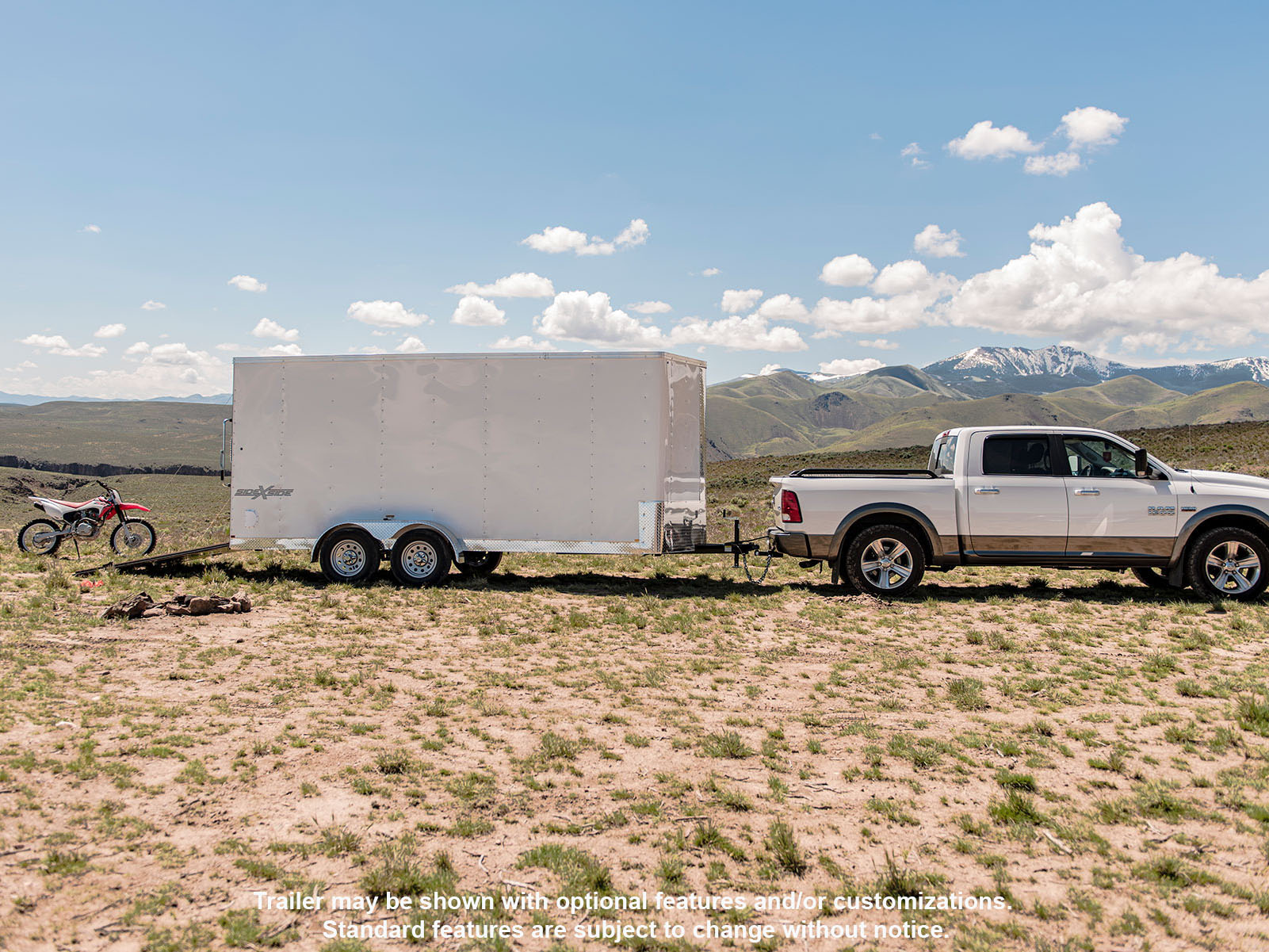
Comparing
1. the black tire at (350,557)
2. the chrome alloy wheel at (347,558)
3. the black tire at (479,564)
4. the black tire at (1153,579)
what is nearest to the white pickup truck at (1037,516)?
the black tire at (1153,579)

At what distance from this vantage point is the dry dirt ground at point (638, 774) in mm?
3662

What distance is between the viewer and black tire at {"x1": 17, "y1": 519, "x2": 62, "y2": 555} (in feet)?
48.2

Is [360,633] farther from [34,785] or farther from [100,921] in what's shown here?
[100,921]

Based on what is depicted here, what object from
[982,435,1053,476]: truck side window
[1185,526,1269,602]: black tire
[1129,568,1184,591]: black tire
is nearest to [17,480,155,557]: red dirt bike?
[982,435,1053,476]: truck side window

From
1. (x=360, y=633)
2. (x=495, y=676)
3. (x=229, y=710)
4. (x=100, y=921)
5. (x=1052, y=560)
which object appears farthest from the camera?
(x=1052, y=560)

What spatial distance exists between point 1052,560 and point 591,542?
6.64 metres

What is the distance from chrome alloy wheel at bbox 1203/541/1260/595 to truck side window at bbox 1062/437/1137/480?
1567 millimetres

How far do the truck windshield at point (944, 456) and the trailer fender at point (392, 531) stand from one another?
24.7 feet

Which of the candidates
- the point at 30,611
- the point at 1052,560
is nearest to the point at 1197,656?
the point at 1052,560

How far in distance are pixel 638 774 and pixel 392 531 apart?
7.99 meters

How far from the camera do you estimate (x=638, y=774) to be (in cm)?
526

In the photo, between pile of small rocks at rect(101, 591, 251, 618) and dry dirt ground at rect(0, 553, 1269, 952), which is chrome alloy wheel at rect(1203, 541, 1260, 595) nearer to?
dry dirt ground at rect(0, 553, 1269, 952)

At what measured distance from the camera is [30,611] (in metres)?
9.66

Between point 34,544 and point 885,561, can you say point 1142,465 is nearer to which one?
point 885,561
